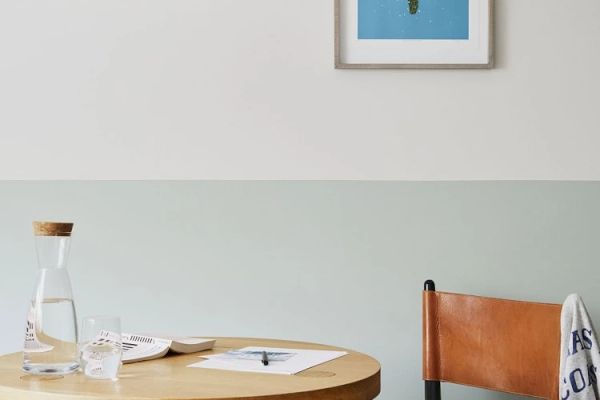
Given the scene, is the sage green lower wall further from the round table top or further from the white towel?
the round table top

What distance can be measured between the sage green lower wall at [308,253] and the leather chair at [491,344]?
1.19 feet

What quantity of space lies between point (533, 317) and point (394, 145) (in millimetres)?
728

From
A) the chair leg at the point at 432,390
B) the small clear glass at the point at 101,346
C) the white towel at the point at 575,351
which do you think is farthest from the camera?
the chair leg at the point at 432,390

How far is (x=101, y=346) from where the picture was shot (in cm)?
159

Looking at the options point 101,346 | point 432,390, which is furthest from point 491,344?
point 101,346

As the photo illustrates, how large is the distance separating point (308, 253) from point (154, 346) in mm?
763

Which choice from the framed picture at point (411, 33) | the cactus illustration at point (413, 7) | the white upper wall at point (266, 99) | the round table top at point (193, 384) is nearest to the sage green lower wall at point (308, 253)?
the white upper wall at point (266, 99)

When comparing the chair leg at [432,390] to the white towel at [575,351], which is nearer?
the white towel at [575,351]

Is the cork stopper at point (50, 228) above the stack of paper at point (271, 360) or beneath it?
above

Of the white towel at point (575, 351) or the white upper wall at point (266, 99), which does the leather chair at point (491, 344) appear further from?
the white upper wall at point (266, 99)

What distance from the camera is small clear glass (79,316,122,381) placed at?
158 cm

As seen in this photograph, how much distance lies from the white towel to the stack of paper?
49 cm

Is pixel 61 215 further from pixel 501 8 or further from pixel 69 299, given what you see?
pixel 501 8

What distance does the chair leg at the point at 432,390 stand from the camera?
214cm
